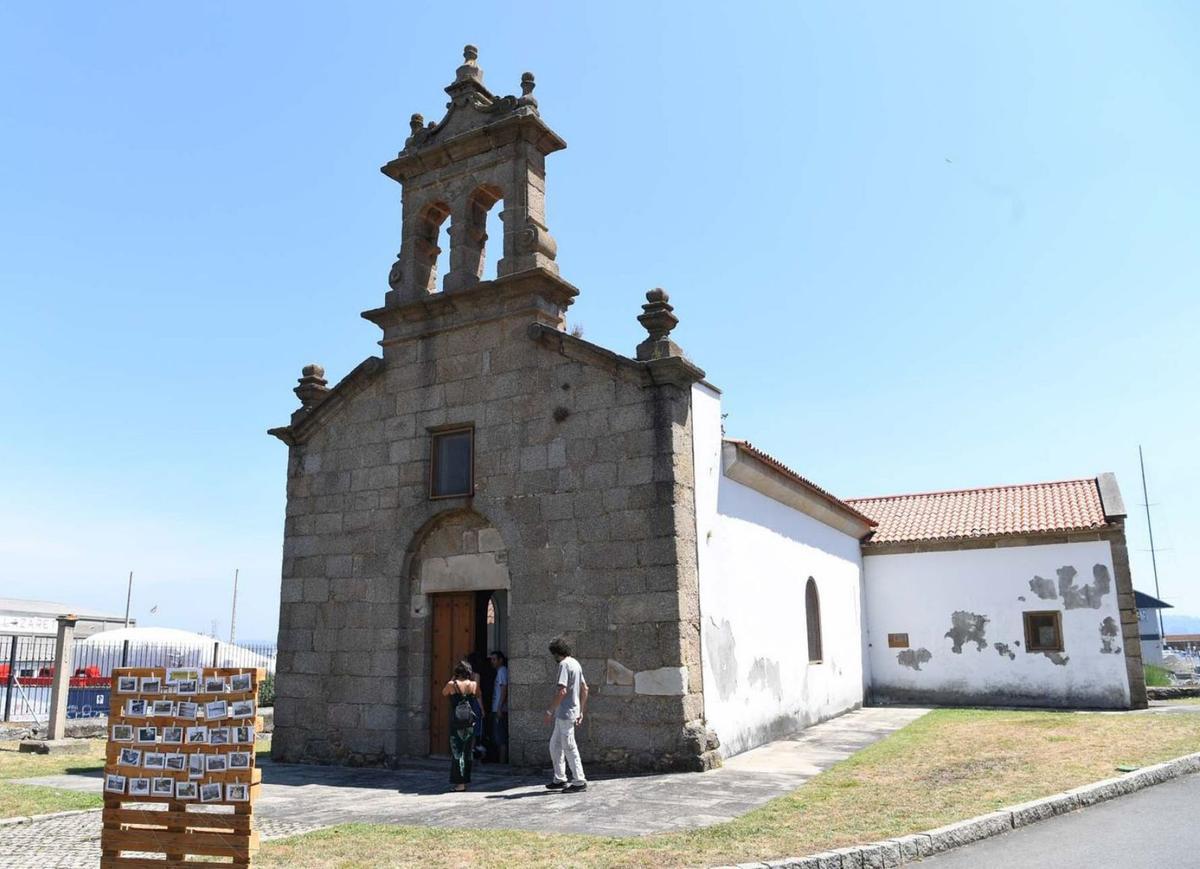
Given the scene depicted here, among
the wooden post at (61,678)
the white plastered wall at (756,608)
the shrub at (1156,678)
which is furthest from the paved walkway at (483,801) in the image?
the shrub at (1156,678)

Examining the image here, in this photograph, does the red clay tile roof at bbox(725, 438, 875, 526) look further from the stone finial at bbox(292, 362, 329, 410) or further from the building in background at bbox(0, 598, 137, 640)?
the building in background at bbox(0, 598, 137, 640)

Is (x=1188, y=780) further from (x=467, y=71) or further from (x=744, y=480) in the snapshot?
(x=467, y=71)

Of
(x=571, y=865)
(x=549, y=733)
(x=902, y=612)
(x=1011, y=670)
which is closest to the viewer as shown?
(x=571, y=865)

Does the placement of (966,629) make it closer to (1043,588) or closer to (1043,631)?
(1043,631)

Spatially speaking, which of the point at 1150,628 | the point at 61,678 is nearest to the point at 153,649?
the point at 61,678

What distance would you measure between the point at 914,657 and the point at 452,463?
39.4ft

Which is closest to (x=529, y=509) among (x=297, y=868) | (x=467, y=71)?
(x=297, y=868)

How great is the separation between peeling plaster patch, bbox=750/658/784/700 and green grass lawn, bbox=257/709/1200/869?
1.67 metres

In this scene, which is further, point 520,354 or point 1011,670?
point 1011,670

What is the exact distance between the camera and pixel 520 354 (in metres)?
11.9

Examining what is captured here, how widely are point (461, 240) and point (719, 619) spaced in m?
6.52

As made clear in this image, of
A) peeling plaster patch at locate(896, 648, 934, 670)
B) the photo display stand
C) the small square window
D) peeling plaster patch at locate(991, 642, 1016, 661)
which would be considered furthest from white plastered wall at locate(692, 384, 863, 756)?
the photo display stand

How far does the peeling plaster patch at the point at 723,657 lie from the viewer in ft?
35.6

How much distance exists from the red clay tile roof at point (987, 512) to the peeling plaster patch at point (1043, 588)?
99cm
